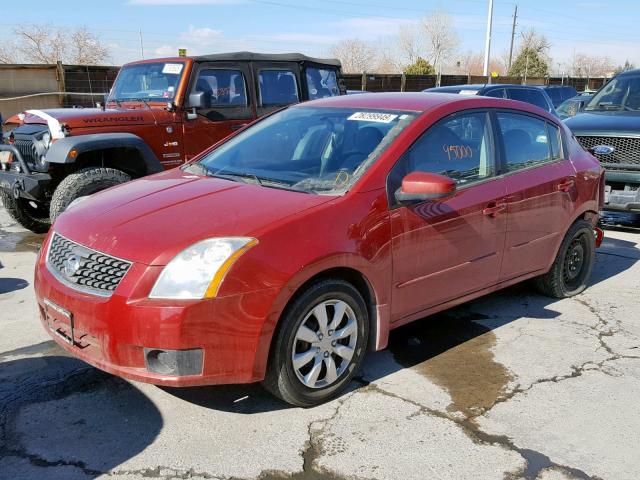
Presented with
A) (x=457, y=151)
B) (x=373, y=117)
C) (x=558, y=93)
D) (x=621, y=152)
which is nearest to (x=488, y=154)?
(x=457, y=151)

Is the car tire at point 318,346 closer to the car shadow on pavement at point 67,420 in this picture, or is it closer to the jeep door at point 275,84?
the car shadow on pavement at point 67,420

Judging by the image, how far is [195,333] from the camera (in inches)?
114

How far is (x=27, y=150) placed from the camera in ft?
22.0

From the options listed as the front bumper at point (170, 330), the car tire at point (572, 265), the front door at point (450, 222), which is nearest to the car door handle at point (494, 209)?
the front door at point (450, 222)

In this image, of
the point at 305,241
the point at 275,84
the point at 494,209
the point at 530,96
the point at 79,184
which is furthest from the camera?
the point at 530,96

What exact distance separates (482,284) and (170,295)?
232 centimetres

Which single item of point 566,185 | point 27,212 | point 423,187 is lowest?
point 27,212

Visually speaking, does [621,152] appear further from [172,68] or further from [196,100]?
[172,68]

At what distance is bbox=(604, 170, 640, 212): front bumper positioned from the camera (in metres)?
7.36

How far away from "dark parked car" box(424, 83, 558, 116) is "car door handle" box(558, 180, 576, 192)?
197 inches

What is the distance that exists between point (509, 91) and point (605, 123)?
11.5 ft

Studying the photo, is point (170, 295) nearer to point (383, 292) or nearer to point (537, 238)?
point (383, 292)

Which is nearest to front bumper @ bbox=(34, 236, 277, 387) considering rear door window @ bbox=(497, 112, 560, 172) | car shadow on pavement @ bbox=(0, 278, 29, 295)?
rear door window @ bbox=(497, 112, 560, 172)

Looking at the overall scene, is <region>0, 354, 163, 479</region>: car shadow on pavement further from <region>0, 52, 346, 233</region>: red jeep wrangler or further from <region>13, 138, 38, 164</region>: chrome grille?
A: <region>13, 138, 38, 164</region>: chrome grille
